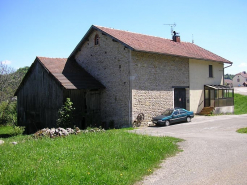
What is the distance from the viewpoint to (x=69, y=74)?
2062cm

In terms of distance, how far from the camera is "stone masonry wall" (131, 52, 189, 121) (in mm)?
18891

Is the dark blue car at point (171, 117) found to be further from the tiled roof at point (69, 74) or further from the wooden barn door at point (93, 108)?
the tiled roof at point (69, 74)

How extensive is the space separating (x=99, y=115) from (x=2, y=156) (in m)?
12.4

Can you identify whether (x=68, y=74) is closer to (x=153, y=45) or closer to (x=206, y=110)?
(x=153, y=45)

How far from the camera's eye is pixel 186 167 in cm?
792

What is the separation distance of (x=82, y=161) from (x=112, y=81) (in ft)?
40.5

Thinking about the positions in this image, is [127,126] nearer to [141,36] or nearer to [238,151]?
[141,36]

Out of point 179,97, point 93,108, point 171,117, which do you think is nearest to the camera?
point 171,117

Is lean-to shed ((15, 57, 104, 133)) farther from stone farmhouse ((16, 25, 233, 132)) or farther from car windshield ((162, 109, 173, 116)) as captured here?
car windshield ((162, 109, 173, 116))

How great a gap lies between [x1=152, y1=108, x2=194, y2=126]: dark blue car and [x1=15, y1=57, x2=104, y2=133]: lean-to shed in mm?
4829

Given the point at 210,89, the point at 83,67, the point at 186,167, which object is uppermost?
the point at 83,67

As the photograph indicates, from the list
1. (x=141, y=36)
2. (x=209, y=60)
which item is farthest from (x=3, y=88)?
(x=209, y=60)

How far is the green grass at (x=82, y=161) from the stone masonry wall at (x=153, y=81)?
26.8 ft

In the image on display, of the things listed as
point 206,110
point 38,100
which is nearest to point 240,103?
point 206,110
